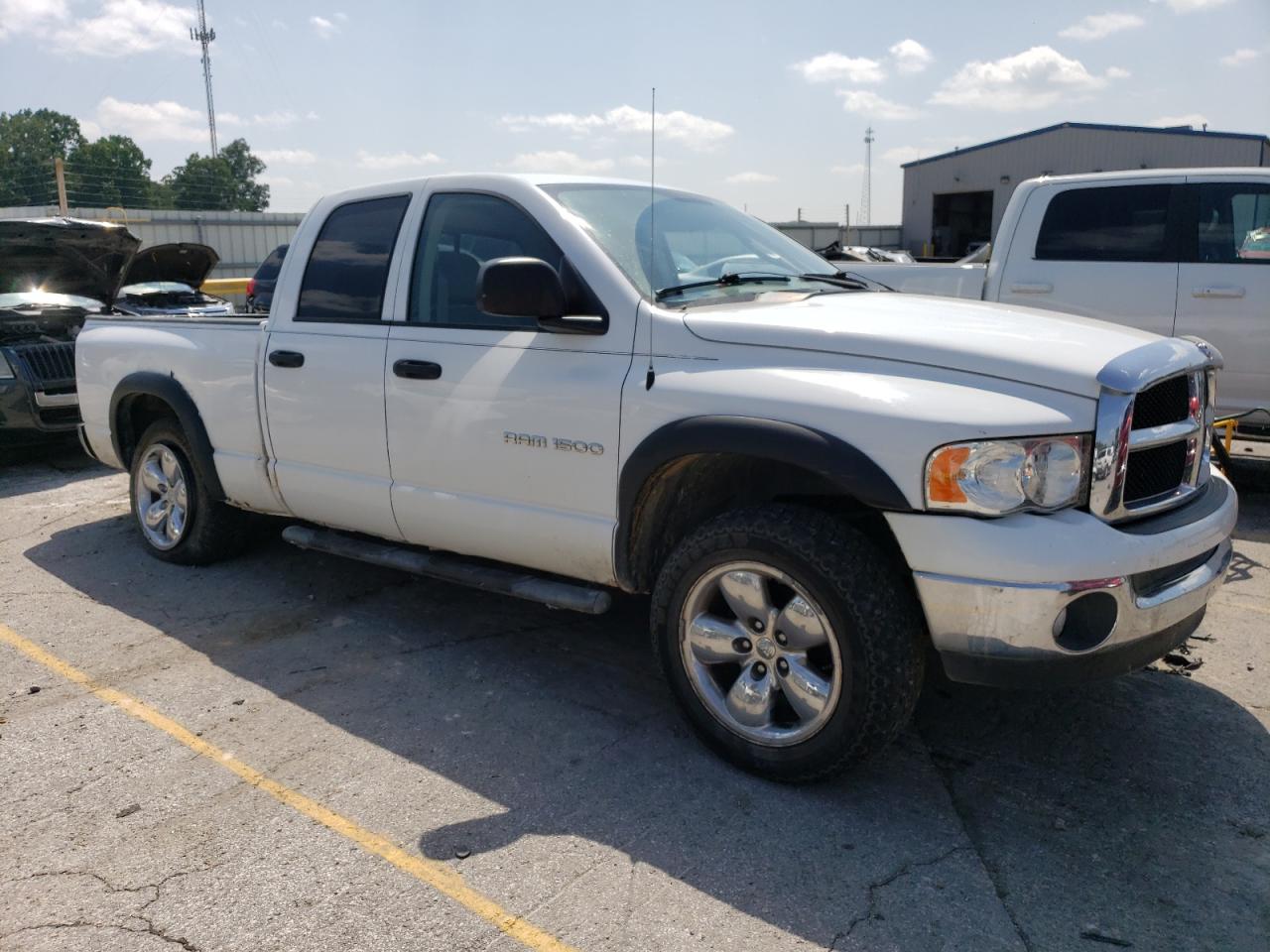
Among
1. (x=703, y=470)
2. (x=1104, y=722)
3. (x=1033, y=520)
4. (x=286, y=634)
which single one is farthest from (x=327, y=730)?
(x=1104, y=722)

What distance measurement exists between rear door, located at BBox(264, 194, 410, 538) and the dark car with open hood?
13.5ft

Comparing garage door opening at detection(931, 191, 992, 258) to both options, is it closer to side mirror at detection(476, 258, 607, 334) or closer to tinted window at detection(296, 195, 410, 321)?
tinted window at detection(296, 195, 410, 321)

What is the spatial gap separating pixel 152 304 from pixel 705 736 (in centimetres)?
989

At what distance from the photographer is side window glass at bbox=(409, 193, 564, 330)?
13.2ft

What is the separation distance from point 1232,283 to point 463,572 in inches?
215

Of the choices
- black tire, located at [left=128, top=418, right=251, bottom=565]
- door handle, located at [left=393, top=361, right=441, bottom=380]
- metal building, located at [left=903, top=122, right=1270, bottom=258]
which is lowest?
black tire, located at [left=128, top=418, right=251, bottom=565]

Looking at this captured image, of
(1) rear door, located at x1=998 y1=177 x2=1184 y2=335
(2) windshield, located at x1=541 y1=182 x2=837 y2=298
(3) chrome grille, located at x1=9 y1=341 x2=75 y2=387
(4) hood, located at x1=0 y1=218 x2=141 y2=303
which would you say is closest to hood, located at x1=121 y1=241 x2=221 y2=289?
(4) hood, located at x1=0 y1=218 x2=141 y2=303

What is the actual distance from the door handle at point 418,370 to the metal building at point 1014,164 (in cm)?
2689

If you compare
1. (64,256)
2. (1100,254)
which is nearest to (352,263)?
(1100,254)

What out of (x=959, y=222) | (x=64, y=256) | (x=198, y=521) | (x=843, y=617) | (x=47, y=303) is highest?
(x=959, y=222)

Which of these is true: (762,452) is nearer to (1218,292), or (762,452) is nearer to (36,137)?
(1218,292)

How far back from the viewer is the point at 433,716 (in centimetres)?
392

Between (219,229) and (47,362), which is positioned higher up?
(219,229)

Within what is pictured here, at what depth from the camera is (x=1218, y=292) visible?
6.78m
